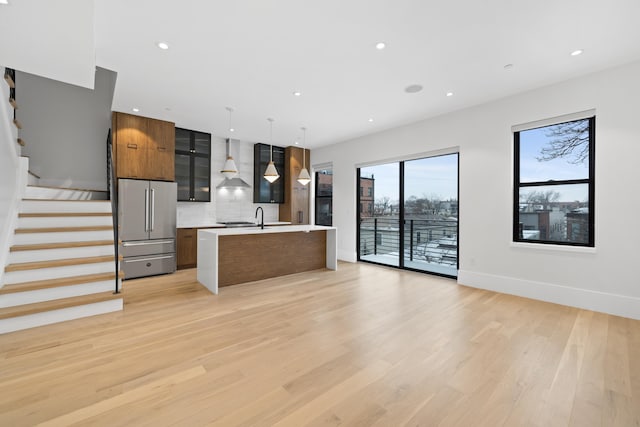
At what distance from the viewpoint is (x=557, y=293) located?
3.52 metres

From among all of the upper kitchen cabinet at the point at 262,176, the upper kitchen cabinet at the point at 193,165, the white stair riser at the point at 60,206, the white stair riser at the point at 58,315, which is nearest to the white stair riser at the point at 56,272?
the white stair riser at the point at 58,315

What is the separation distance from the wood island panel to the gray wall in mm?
2914

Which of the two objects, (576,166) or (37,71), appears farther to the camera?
(576,166)

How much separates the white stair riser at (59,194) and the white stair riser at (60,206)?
36cm

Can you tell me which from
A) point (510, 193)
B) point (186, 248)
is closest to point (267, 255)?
point (186, 248)

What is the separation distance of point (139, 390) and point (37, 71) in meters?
2.99

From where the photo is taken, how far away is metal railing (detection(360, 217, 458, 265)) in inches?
195

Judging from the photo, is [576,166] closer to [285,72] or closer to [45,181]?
[285,72]

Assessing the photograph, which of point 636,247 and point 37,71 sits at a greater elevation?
point 37,71

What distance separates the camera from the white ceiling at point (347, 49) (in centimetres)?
225

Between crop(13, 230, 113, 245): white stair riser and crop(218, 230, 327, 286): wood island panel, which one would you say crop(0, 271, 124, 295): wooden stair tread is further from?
crop(218, 230, 327, 286): wood island panel

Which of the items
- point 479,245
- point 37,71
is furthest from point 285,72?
point 479,245

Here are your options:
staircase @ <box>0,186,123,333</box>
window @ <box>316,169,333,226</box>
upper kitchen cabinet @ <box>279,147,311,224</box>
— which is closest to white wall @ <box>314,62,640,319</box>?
window @ <box>316,169,333,226</box>

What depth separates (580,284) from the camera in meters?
3.38
